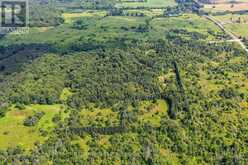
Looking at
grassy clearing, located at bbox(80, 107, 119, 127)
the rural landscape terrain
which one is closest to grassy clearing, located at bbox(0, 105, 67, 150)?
the rural landscape terrain

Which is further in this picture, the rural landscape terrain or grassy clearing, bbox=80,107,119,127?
grassy clearing, bbox=80,107,119,127

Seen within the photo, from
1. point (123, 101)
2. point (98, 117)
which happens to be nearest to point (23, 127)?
point (98, 117)

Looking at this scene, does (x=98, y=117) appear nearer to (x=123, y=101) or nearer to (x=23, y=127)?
(x=123, y=101)

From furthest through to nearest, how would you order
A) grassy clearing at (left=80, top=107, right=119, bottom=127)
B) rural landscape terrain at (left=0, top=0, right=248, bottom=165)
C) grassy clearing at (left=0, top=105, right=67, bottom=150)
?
grassy clearing at (left=80, top=107, right=119, bottom=127) → grassy clearing at (left=0, top=105, right=67, bottom=150) → rural landscape terrain at (left=0, top=0, right=248, bottom=165)

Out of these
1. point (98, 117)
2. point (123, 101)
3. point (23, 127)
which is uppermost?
point (123, 101)

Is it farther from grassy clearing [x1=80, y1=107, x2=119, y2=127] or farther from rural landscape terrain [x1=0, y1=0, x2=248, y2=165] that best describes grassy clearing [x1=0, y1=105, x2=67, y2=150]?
grassy clearing [x1=80, y1=107, x2=119, y2=127]

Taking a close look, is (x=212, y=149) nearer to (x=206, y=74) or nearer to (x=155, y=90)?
(x=155, y=90)
